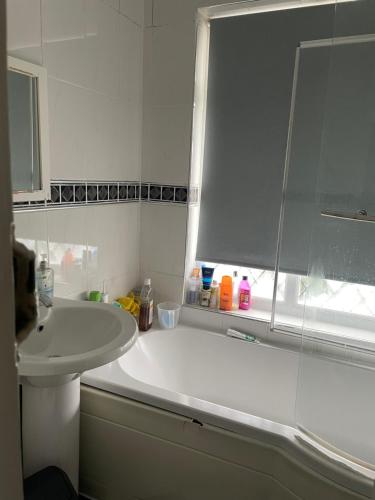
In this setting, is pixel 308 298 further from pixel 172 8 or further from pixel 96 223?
pixel 172 8

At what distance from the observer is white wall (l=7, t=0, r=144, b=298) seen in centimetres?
139

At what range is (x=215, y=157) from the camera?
2.05 meters

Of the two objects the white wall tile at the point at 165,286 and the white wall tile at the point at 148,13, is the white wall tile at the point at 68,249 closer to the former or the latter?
the white wall tile at the point at 165,286

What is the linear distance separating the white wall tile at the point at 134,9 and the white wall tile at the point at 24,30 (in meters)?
0.61

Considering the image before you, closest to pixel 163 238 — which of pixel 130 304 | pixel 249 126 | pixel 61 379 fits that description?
pixel 130 304

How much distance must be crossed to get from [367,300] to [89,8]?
5.57ft

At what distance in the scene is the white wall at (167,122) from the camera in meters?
1.93

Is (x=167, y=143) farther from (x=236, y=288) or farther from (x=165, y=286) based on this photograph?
(x=236, y=288)

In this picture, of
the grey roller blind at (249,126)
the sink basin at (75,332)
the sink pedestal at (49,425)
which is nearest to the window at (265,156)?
the grey roller blind at (249,126)

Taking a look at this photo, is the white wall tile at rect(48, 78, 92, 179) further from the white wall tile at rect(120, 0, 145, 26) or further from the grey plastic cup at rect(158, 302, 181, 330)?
the grey plastic cup at rect(158, 302, 181, 330)

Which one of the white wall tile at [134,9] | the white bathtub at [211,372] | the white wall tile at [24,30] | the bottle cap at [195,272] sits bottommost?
the white bathtub at [211,372]

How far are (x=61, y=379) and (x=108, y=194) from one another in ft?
3.15

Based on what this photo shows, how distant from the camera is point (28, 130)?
136cm

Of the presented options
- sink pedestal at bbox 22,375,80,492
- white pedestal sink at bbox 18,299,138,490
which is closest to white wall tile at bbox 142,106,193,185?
white pedestal sink at bbox 18,299,138,490
